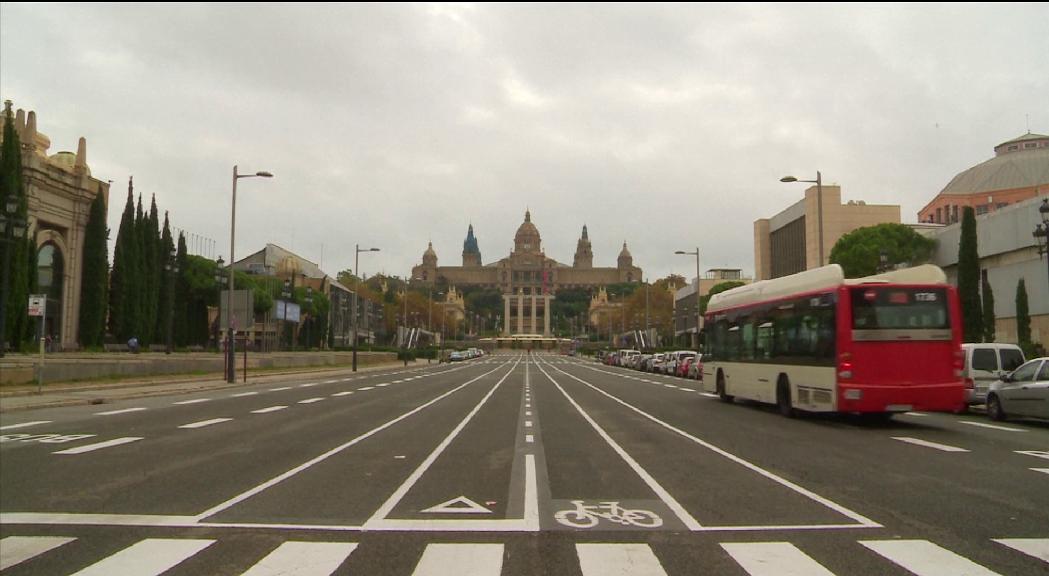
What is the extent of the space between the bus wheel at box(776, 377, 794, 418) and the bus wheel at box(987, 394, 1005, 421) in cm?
451

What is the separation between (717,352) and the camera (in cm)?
2625

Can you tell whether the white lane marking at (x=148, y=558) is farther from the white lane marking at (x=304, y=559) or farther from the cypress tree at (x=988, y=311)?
the cypress tree at (x=988, y=311)

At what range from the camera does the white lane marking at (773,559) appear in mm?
5902

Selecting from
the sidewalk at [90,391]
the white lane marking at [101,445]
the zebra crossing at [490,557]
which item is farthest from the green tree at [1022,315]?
the white lane marking at [101,445]

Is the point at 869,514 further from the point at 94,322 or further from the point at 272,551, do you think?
the point at 94,322

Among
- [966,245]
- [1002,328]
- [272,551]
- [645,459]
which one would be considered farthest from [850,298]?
[1002,328]

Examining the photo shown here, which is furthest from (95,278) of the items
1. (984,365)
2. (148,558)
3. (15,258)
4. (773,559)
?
(773,559)

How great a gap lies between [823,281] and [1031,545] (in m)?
12.0

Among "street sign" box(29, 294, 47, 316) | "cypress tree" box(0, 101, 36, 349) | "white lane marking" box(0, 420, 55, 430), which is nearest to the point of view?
"white lane marking" box(0, 420, 55, 430)

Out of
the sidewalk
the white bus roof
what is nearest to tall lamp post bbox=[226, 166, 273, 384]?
the sidewalk

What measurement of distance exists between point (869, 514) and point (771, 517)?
1.04 metres

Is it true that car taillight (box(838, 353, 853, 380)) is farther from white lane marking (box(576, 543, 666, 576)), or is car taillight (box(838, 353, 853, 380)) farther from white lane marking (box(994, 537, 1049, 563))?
white lane marking (box(576, 543, 666, 576))

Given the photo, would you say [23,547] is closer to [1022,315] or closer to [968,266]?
[1022,315]

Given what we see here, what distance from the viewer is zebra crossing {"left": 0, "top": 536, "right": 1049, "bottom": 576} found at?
5.93 m
